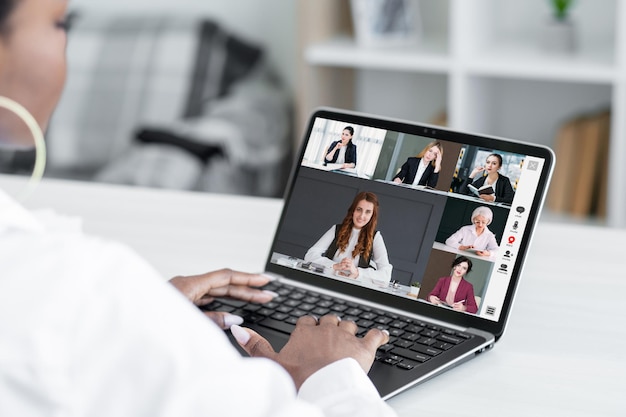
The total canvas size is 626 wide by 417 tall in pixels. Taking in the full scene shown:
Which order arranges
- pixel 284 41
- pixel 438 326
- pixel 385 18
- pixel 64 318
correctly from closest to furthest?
pixel 64 318 < pixel 438 326 < pixel 385 18 < pixel 284 41

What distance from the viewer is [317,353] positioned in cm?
87

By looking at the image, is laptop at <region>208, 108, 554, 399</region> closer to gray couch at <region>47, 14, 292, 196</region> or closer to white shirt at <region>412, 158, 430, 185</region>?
white shirt at <region>412, 158, 430, 185</region>

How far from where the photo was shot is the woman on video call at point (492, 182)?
993mm

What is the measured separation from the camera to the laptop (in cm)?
97

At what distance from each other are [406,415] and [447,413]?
4cm

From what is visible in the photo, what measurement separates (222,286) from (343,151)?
0.72 feet

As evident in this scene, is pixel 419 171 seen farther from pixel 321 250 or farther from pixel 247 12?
pixel 247 12

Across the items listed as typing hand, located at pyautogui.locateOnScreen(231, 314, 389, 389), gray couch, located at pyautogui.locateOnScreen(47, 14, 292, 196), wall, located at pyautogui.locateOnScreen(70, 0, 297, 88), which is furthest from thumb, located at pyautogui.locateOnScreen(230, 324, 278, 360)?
wall, located at pyautogui.locateOnScreen(70, 0, 297, 88)

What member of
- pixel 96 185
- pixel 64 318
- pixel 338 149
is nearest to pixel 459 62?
pixel 96 185

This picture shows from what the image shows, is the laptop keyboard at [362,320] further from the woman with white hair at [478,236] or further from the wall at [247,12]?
the wall at [247,12]

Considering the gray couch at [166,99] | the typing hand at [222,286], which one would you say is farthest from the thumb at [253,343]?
the gray couch at [166,99]

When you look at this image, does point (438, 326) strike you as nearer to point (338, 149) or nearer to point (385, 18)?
point (338, 149)

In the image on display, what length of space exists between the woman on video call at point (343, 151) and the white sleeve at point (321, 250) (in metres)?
0.09

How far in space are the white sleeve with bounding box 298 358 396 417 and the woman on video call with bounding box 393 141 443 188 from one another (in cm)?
30
